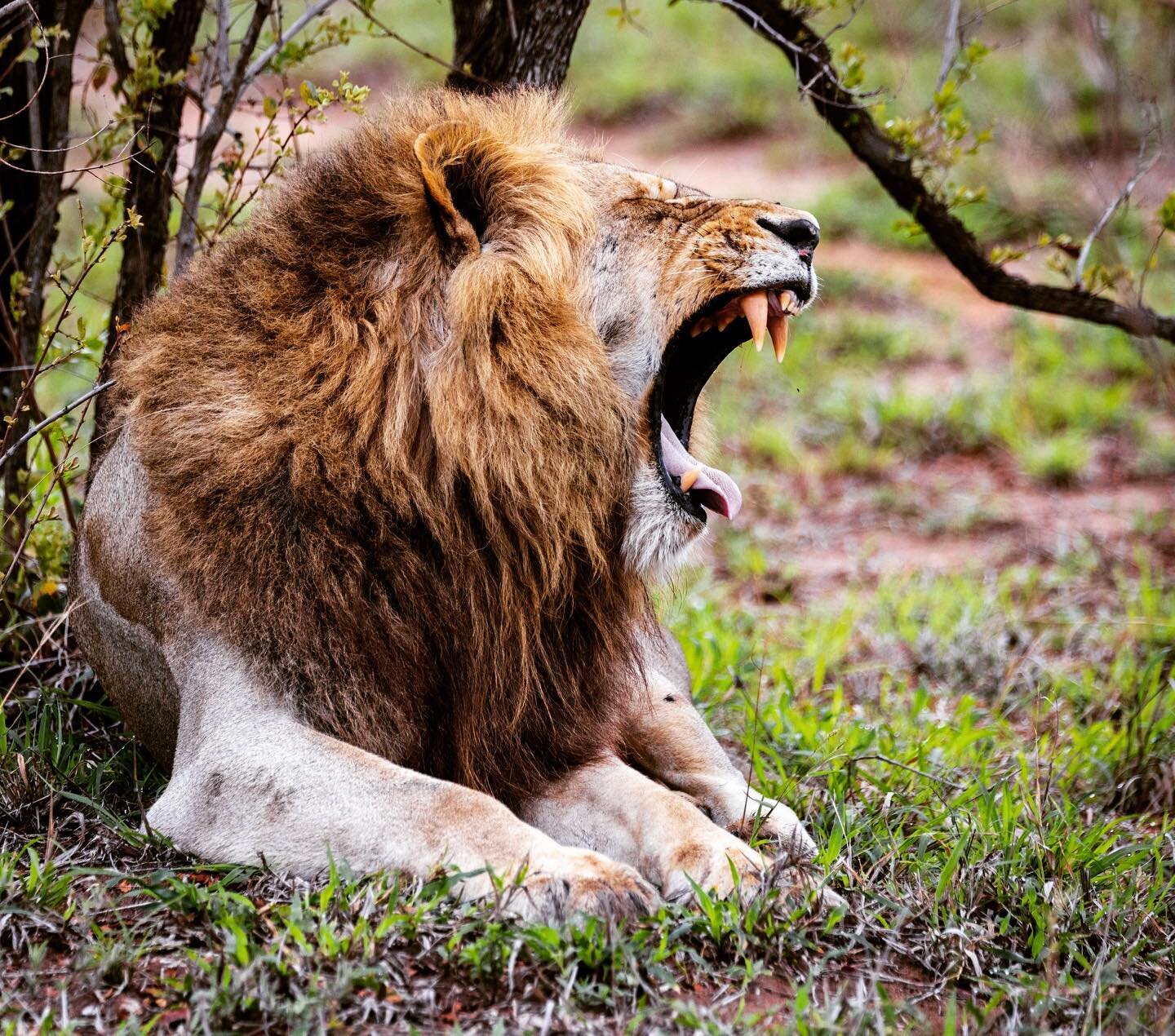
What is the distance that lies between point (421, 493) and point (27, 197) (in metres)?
1.79

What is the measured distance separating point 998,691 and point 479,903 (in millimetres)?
2841

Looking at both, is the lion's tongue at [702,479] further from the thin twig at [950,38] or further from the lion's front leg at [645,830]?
the thin twig at [950,38]

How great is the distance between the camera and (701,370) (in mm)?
3285

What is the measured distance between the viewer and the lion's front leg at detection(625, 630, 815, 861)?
3033 millimetres

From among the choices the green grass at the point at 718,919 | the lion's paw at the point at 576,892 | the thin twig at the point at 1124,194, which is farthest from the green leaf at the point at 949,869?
the thin twig at the point at 1124,194

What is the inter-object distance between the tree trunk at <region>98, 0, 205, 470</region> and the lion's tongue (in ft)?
5.00

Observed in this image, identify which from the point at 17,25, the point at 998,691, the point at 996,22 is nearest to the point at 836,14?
the point at 996,22

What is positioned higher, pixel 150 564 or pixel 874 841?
pixel 150 564

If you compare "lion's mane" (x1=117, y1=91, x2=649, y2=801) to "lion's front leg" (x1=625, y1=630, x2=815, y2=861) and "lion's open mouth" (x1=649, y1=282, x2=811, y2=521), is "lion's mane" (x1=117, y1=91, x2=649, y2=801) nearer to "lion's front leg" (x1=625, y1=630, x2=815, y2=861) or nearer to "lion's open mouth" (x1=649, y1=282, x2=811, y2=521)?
"lion's open mouth" (x1=649, y1=282, x2=811, y2=521)

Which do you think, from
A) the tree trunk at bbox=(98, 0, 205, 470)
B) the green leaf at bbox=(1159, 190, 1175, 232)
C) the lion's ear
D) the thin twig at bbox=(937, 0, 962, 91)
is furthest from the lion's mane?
the green leaf at bbox=(1159, 190, 1175, 232)

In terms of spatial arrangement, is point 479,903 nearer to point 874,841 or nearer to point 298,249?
point 874,841

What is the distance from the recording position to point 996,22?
14477mm

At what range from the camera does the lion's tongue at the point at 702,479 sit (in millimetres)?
3096

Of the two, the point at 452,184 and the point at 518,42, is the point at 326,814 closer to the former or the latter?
the point at 452,184
